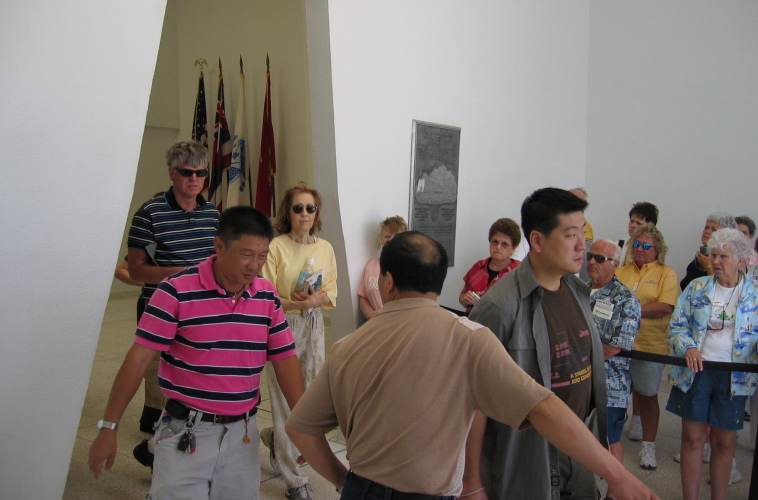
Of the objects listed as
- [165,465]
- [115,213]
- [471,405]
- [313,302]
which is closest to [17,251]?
[115,213]

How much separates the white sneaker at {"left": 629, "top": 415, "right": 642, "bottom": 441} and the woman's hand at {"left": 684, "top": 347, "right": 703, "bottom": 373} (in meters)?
1.61

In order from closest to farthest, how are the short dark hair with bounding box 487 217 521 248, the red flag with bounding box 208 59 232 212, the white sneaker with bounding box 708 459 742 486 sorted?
1. the white sneaker with bounding box 708 459 742 486
2. the short dark hair with bounding box 487 217 521 248
3. the red flag with bounding box 208 59 232 212

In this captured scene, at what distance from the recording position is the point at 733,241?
3816 millimetres

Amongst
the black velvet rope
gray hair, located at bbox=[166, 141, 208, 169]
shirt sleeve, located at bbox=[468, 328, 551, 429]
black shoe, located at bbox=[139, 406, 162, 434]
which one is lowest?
black shoe, located at bbox=[139, 406, 162, 434]

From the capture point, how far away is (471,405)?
182 cm

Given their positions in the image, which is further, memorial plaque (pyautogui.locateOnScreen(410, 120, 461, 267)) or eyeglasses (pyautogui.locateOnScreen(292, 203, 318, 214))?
memorial plaque (pyautogui.locateOnScreen(410, 120, 461, 267))

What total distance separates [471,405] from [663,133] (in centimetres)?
635

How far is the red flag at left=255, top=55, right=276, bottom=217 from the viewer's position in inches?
343

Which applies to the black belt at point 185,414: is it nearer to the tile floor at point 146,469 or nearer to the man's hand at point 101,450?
the man's hand at point 101,450

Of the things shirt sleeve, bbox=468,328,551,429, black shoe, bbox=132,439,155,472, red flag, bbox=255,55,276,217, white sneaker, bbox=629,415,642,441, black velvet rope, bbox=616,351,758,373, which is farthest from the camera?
red flag, bbox=255,55,276,217

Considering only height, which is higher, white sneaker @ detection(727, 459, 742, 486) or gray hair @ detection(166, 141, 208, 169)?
gray hair @ detection(166, 141, 208, 169)

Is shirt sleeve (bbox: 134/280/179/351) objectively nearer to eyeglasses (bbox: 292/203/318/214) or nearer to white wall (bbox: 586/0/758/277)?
eyeglasses (bbox: 292/203/318/214)

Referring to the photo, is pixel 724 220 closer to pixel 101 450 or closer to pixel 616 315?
pixel 616 315

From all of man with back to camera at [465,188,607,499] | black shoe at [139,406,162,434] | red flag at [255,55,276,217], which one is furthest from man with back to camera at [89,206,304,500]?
red flag at [255,55,276,217]
